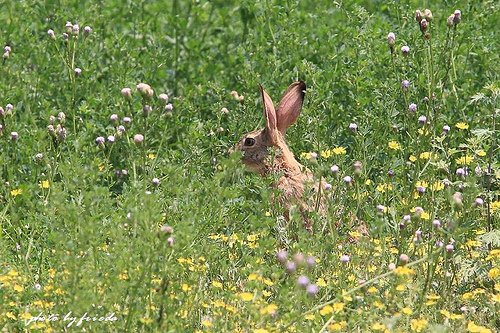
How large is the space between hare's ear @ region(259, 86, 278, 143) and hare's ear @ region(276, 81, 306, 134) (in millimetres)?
40

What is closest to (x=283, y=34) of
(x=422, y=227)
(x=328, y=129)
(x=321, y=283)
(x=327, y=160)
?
(x=328, y=129)

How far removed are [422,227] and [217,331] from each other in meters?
1.39

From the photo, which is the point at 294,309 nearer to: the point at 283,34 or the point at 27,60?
the point at 283,34

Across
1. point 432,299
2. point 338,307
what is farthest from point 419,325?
point 432,299

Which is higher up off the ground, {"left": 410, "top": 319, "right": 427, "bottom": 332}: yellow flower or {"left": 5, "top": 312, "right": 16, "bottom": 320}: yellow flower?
{"left": 5, "top": 312, "right": 16, "bottom": 320}: yellow flower

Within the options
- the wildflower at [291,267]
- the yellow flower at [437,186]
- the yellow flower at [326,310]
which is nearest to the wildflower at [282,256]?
the wildflower at [291,267]

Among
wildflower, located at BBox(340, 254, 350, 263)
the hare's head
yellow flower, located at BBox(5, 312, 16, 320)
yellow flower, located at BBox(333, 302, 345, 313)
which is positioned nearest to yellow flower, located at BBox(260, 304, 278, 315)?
yellow flower, located at BBox(333, 302, 345, 313)

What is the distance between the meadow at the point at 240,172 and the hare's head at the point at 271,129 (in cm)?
13

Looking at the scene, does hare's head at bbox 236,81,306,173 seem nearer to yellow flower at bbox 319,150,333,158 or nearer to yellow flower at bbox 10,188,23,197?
yellow flower at bbox 319,150,333,158

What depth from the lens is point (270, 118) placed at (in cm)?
708

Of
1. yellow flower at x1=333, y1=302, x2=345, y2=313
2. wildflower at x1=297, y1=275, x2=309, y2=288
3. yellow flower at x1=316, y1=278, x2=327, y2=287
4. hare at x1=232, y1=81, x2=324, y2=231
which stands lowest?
hare at x1=232, y1=81, x2=324, y2=231

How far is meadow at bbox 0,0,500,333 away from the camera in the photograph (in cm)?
499

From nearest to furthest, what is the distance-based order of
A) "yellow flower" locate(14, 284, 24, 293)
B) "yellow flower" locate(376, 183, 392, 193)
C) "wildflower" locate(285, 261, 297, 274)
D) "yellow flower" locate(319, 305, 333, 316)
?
"yellow flower" locate(319, 305, 333, 316)
"wildflower" locate(285, 261, 297, 274)
"yellow flower" locate(14, 284, 24, 293)
"yellow flower" locate(376, 183, 392, 193)

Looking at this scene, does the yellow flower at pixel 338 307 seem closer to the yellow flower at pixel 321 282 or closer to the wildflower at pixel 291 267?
the wildflower at pixel 291 267
